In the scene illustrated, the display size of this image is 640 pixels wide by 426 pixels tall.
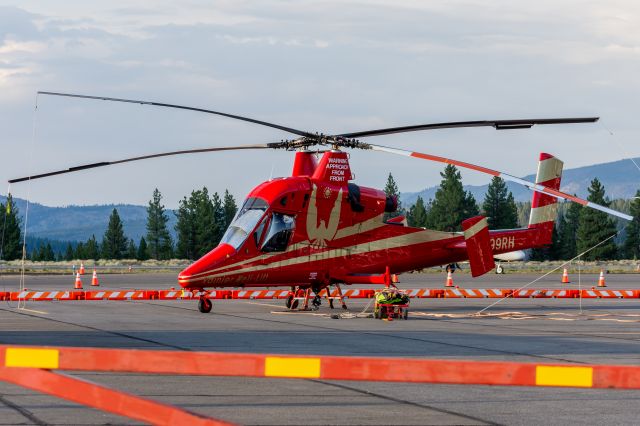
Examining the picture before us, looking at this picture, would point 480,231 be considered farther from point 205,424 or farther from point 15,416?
point 205,424

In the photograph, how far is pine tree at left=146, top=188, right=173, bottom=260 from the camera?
13825cm

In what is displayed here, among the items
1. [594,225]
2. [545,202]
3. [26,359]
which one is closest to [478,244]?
[545,202]

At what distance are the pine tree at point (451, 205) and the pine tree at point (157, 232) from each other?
3615 cm

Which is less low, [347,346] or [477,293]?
[477,293]

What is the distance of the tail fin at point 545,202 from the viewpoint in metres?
27.6

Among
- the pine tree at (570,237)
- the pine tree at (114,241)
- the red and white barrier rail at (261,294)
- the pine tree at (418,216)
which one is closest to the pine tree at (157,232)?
the pine tree at (114,241)

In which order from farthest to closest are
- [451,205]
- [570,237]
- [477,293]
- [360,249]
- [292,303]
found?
[570,237] → [451,205] → [477,293] → [292,303] → [360,249]

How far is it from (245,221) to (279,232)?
2.73 feet

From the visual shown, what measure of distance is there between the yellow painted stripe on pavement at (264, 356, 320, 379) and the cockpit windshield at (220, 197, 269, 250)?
17518mm

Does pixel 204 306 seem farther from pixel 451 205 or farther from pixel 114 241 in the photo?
pixel 114 241

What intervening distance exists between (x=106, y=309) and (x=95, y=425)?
57.4ft

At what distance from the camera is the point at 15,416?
909 cm

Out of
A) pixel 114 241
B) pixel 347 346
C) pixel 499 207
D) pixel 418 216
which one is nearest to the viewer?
pixel 347 346

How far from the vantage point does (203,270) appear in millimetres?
23312
